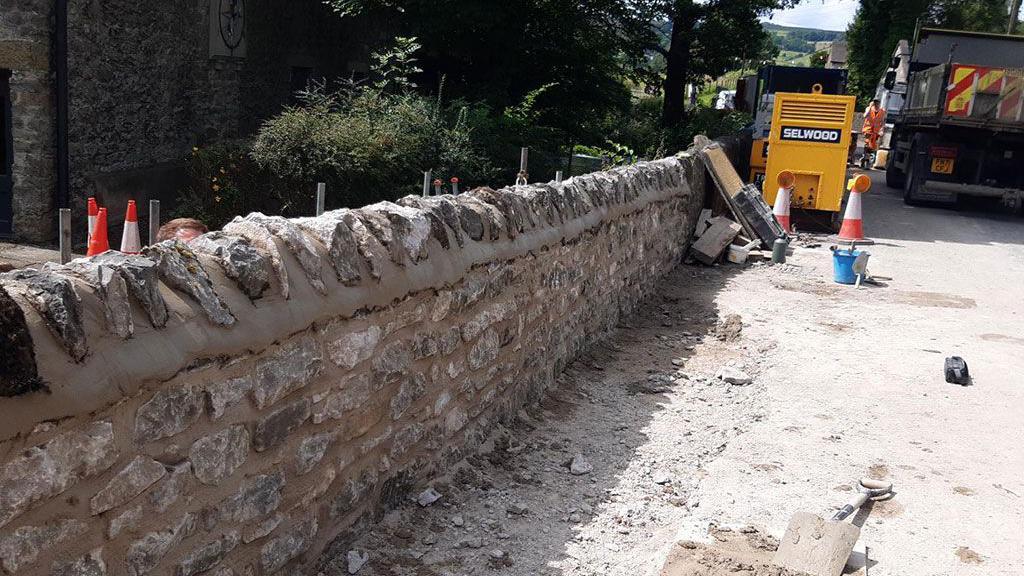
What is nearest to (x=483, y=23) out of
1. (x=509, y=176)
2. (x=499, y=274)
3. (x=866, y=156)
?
(x=509, y=176)

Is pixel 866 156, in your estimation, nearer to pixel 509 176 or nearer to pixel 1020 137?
pixel 1020 137

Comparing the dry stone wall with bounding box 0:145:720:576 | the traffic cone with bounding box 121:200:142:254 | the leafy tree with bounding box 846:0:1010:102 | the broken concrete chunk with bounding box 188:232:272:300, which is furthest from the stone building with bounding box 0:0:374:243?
the leafy tree with bounding box 846:0:1010:102

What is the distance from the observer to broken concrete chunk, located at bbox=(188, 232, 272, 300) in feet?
9.66

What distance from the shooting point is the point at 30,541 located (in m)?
2.18

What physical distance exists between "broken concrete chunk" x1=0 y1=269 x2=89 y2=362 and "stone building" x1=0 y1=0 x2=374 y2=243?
9798mm

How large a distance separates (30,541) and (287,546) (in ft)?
3.81

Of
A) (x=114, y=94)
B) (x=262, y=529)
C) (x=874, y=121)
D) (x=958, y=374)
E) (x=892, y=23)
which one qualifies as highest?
(x=892, y=23)

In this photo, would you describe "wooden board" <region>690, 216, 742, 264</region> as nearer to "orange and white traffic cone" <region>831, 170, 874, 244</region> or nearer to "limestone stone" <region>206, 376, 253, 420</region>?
"orange and white traffic cone" <region>831, 170, 874, 244</region>

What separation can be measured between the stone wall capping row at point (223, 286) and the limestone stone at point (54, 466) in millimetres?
74

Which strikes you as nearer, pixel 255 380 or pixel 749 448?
pixel 255 380

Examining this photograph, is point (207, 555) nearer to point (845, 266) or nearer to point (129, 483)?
point (129, 483)

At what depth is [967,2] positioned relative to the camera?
135ft

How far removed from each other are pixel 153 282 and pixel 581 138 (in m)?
14.1

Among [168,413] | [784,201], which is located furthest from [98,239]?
[784,201]
